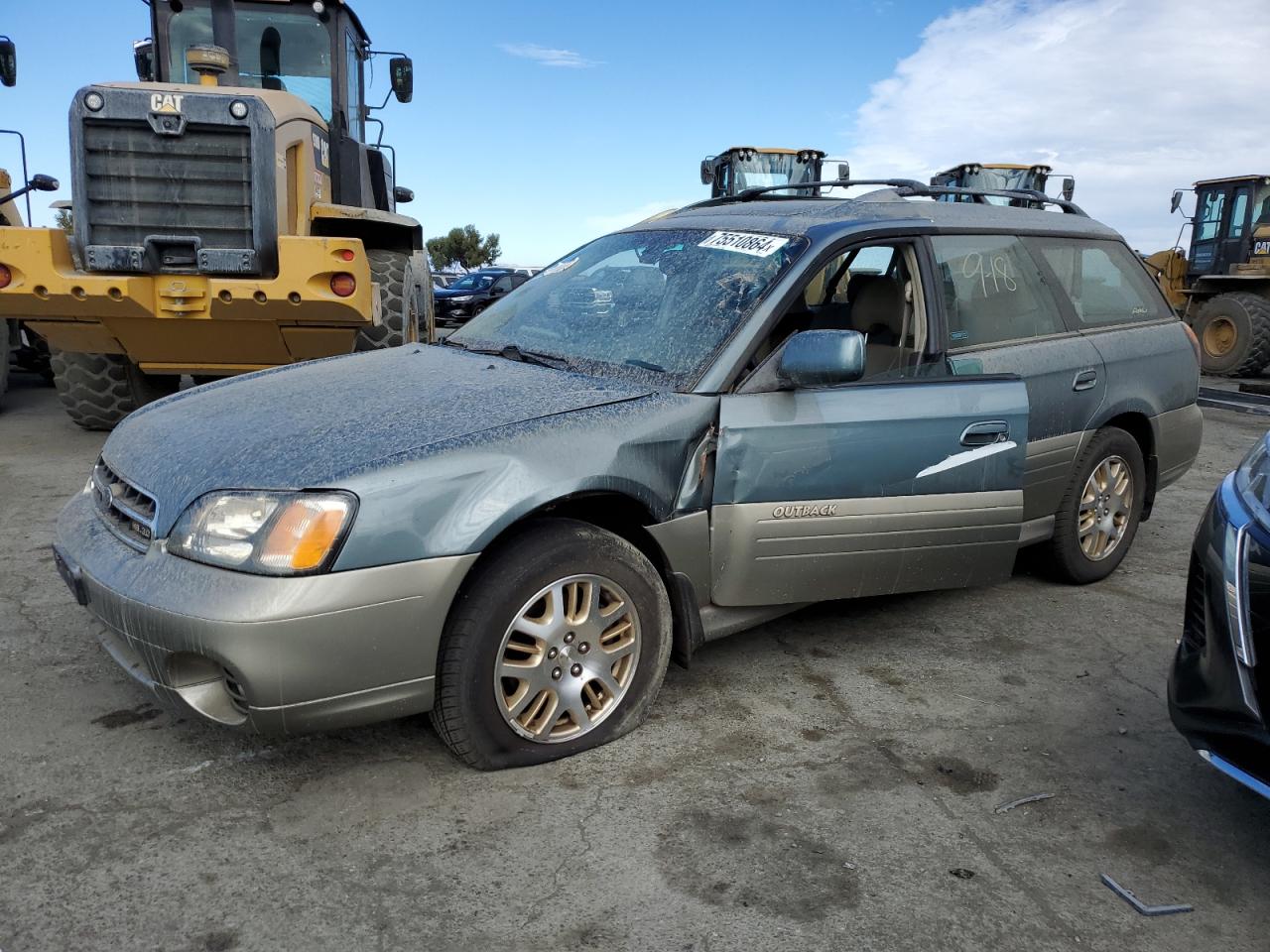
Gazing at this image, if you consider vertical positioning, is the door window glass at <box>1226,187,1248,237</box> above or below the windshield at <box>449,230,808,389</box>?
above

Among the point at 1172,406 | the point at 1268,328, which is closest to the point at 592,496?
the point at 1172,406

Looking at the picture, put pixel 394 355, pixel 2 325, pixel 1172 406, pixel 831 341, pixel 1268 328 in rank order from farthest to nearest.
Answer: pixel 1268 328 < pixel 2 325 < pixel 1172 406 < pixel 394 355 < pixel 831 341

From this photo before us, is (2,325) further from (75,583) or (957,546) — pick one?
(957,546)

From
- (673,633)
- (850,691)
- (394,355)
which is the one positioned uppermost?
(394,355)

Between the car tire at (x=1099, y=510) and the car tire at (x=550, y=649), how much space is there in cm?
226

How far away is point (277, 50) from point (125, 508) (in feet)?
21.4

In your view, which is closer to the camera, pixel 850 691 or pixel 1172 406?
pixel 850 691

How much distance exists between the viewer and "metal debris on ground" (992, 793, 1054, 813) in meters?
2.87

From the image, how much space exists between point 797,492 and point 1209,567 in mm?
1170

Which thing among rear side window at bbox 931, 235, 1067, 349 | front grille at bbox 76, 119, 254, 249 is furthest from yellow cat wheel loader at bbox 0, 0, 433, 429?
rear side window at bbox 931, 235, 1067, 349

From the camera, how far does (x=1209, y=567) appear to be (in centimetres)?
263

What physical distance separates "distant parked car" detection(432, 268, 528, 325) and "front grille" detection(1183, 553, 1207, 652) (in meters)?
20.5

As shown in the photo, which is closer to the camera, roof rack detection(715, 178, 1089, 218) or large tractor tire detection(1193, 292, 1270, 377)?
roof rack detection(715, 178, 1089, 218)

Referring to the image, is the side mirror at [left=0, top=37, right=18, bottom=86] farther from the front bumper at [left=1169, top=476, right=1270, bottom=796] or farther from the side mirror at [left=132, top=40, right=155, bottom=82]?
the front bumper at [left=1169, top=476, right=1270, bottom=796]
